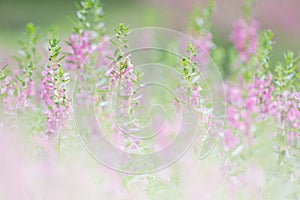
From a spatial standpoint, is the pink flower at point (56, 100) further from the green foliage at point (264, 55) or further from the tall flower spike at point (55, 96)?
the green foliage at point (264, 55)

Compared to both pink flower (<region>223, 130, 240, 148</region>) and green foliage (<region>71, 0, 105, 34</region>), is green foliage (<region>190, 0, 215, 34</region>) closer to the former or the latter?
green foliage (<region>71, 0, 105, 34</region>)

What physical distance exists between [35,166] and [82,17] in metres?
0.80

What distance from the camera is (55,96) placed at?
7.34ft

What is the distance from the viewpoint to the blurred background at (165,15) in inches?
336

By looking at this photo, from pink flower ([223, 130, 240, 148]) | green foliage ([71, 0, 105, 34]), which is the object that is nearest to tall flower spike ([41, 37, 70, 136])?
green foliage ([71, 0, 105, 34])

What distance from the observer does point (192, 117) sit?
7.76 ft

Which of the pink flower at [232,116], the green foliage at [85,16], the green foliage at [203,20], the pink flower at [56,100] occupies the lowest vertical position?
the pink flower at [56,100]

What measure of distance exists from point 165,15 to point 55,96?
23.3 ft

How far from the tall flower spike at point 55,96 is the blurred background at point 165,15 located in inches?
224

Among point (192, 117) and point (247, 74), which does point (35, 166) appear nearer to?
point (192, 117)

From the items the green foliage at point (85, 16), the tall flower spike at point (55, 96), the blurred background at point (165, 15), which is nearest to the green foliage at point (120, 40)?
the tall flower spike at point (55, 96)

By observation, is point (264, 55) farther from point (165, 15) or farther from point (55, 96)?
point (165, 15)

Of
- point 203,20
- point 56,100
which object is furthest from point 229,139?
point 203,20

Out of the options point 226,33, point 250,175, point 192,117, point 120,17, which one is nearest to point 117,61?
point 192,117
